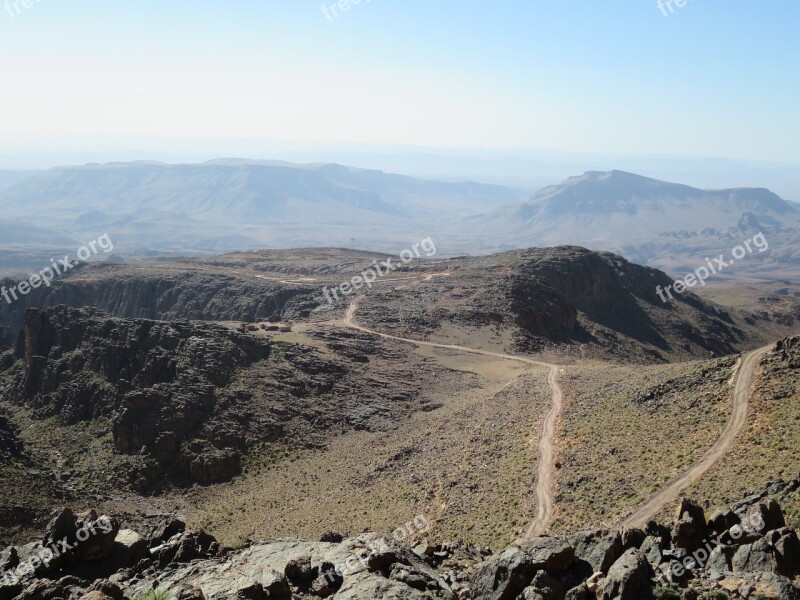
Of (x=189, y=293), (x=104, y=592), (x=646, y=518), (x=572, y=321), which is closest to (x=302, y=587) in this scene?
(x=104, y=592)

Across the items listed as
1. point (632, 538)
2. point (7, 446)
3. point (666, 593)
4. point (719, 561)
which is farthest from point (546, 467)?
point (7, 446)

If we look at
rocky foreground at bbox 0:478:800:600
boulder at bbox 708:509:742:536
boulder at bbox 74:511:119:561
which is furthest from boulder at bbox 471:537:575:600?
boulder at bbox 74:511:119:561

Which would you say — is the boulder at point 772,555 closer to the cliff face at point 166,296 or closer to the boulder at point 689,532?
the boulder at point 689,532

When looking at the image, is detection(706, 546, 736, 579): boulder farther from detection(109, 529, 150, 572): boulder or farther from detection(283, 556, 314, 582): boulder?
detection(109, 529, 150, 572): boulder

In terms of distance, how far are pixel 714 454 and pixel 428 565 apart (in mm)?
13630

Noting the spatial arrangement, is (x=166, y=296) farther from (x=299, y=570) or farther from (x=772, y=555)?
(x=772, y=555)

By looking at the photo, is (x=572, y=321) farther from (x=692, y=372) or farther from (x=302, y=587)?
(x=302, y=587)

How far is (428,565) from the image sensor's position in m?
19.6

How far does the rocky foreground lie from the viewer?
15.0 m

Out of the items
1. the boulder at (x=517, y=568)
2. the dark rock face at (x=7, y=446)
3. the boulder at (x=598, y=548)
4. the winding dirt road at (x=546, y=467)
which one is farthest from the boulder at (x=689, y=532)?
the dark rock face at (x=7, y=446)

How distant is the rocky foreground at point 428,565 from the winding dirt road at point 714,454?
362 cm

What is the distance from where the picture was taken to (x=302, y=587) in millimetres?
Answer: 18125

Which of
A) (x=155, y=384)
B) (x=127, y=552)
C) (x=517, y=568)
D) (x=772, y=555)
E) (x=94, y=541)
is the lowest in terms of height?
(x=155, y=384)

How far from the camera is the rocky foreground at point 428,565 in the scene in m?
15.0
